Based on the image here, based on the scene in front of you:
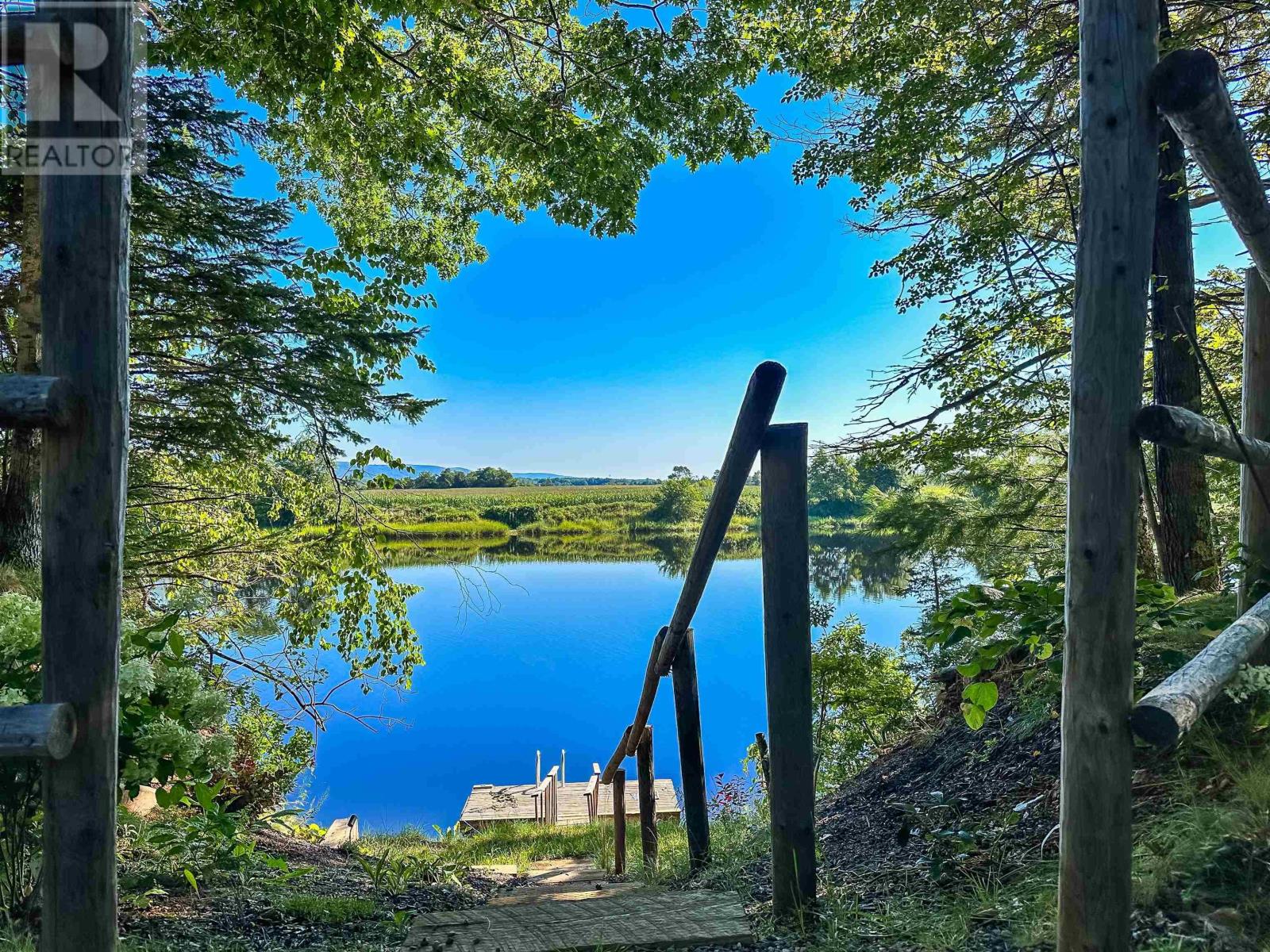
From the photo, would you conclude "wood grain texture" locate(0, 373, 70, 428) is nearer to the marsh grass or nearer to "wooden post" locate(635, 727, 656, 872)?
the marsh grass

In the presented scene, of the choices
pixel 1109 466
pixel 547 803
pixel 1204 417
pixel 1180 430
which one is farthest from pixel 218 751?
pixel 547 803

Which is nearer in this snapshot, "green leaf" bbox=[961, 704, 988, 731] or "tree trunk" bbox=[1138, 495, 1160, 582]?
"green leaf" bbox=[961, 704, 988, 731]

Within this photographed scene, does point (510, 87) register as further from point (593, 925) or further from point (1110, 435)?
point (593, 925)

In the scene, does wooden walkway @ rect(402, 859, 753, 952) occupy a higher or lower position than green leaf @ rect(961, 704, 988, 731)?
lower

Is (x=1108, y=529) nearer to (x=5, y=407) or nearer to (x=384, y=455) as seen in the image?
(x=5, y=407)

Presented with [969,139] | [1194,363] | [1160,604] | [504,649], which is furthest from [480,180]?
[504,649]

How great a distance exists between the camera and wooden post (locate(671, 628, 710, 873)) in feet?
10.3

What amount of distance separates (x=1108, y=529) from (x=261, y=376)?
524cm

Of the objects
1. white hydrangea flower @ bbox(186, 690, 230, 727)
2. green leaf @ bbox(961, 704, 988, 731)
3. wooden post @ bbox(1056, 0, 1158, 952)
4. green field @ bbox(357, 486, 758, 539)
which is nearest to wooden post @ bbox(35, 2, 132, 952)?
white hydrangea flower @ bbox(186, 690, 230, 727)

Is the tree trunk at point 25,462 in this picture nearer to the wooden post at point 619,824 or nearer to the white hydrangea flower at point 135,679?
the white hydrangea flower at point 135,679

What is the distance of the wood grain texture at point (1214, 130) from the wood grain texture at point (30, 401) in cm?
214

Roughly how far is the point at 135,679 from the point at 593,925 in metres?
1.61

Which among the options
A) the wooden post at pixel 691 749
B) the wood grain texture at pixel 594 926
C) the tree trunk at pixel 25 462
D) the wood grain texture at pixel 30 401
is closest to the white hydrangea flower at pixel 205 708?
the wood grain texture at pixel 594 926

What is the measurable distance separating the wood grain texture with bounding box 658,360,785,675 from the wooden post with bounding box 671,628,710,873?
821mm
